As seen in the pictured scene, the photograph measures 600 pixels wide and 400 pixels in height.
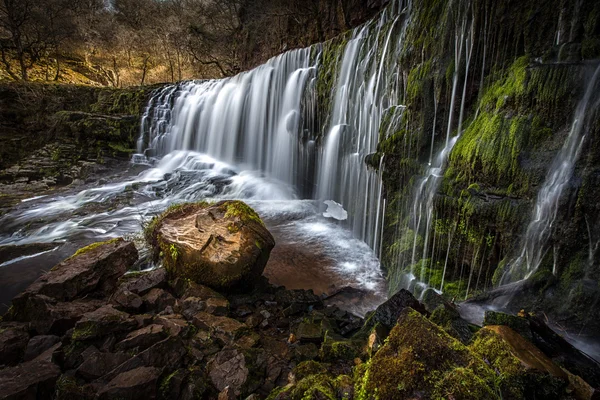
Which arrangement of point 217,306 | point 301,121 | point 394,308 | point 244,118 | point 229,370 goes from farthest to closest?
point 244,118
point 301,121
point 217,306
point 394,308
point 229,370

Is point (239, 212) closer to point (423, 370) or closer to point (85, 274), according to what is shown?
point (85, 274)

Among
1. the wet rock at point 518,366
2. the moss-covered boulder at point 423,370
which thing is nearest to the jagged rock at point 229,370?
the moss-covered boulder at point 423,370

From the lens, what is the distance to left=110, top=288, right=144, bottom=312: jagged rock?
322 centimetres

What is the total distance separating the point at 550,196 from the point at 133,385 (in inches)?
175

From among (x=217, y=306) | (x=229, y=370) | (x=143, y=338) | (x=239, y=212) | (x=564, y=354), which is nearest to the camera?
(x=564, y=354)

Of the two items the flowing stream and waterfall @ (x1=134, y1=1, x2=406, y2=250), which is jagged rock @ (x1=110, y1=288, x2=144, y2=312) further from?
waterfall @ (x1=134, y1=1, x2=406, y2=250)

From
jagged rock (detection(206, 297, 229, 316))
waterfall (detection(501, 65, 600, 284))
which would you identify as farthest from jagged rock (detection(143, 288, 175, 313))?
waterfall (detection(501, 65, 600, 284))

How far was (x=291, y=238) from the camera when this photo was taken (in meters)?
7.47

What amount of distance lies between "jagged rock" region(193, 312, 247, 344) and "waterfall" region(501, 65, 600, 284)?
3270mm

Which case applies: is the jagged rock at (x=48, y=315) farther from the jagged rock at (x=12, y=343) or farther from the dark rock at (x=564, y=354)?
the dark rock at (x=564, y=354)

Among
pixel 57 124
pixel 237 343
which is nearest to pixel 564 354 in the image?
pixel 237 343

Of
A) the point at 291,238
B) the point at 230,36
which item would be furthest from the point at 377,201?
the point at 230,36

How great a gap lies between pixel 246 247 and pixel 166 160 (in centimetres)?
1254

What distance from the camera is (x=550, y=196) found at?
317 centimetres
